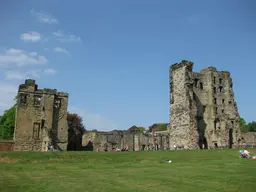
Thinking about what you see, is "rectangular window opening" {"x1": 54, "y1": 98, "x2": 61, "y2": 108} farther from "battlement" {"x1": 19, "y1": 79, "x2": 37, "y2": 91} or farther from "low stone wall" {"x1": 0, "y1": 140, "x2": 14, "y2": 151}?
"low stone wall" {"x1": 0, "y1": 140, "x2": 14, "y2": 151}

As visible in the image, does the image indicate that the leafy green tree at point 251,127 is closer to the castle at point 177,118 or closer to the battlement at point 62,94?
the castle at point 177,118

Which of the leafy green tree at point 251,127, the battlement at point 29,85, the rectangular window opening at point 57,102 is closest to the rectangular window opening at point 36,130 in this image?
the rectangular window opening at point 57,102

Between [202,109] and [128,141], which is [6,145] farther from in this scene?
[202,109]

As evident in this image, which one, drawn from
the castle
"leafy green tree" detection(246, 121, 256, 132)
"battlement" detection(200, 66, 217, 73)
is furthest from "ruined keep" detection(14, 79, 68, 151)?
"leafy green tree" detection(246, 121, 256, 132)

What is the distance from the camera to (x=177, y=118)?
4597cm

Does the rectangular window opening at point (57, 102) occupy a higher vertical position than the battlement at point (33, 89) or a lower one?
lower

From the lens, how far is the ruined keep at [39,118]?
4100cm

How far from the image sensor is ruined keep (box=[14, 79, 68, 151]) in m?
41.0

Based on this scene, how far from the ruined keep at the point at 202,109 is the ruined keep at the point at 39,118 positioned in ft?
60.0

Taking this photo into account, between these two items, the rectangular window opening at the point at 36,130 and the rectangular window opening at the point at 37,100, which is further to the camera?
the rectangular window opening at the point at 37,100

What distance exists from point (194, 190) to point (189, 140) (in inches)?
1349

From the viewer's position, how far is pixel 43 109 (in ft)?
141

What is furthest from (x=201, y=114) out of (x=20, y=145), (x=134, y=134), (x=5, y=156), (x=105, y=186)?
(x=105, y=186)

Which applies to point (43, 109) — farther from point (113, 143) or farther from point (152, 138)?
point (152, 138)
